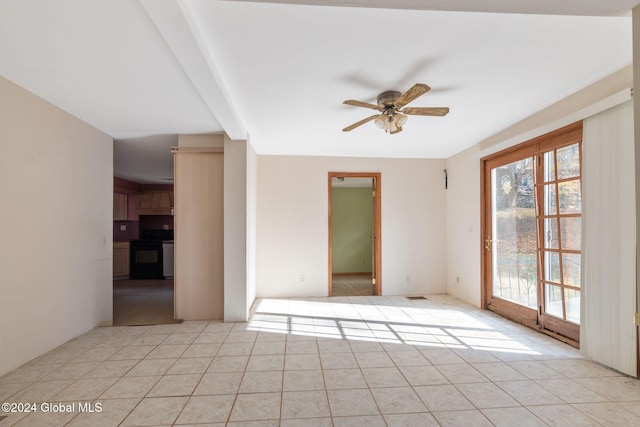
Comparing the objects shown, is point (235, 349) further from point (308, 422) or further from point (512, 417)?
point (512, 417)

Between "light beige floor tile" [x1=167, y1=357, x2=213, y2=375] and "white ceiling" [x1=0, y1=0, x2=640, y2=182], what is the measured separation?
2279mm

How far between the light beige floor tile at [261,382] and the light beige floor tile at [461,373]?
1.33m

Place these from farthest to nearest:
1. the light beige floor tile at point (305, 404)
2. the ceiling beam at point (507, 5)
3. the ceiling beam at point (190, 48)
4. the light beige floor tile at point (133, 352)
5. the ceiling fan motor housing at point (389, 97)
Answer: the light beige floor tile at point (133, 352)
the ceiling fan motor housing at point (389, 97)
the light beige floor tile at point (305, 404)
the ceiling beam at point (190, 48)
the ceiling beam at point (507, 5)

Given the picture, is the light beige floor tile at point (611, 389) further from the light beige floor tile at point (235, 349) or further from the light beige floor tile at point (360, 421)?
the light beige floor tile at point (235, 349)

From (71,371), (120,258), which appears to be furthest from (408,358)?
(120,258)

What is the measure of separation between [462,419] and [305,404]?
3.26 feet

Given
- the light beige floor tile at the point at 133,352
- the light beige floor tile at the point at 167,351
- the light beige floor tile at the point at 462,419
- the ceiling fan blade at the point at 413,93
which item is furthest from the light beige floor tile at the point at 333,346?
the ceiling fan blade at the point at 413,93

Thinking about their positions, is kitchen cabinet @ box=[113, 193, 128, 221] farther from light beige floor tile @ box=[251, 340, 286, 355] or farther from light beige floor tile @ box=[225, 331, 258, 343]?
light beige floor tile @ box=[251, 340, 286, 355]

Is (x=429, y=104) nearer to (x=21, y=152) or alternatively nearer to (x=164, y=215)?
(x=21, y=152)

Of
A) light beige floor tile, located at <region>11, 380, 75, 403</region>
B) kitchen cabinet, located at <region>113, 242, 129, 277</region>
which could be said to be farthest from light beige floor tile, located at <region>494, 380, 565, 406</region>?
kitchen cabinet, located at <region>113, 242, 129, 277</region>

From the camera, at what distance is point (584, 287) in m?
2.54

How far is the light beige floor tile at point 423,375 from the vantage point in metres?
2.21

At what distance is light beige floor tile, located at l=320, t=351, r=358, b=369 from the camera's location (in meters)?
2.46

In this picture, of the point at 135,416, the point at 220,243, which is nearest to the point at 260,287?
the point at 220,243
